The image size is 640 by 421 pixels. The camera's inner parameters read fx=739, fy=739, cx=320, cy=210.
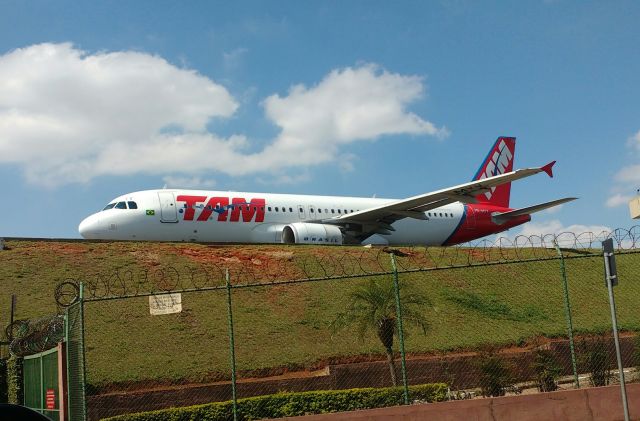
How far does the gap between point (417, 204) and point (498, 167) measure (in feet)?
44.4

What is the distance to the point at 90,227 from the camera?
32500 mm

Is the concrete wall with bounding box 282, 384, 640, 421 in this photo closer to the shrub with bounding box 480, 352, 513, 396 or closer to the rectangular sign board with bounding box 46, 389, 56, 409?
the shrub with bounding box 480, 352, 513, 396

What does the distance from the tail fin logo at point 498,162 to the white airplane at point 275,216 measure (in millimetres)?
4741

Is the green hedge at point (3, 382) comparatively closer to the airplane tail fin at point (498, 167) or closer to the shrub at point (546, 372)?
the shrub at point (546, 372)

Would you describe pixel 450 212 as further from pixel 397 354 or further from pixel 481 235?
pixel 397 354

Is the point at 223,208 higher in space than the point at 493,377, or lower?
higher

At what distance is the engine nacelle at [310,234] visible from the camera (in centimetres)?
3384

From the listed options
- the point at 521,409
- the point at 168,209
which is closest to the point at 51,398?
the point at 521,409

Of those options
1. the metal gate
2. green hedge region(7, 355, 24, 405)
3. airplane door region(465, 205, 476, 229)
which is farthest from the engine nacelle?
the metal gate

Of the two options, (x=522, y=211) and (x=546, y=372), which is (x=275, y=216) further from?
Answer: (x=546, y=372)

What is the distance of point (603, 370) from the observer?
14141 millimetres

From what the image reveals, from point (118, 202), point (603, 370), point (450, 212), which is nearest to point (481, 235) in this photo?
point (450, 212)

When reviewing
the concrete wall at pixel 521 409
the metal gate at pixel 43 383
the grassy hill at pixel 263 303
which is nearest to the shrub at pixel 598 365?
the concrete wall at pixel 521 409

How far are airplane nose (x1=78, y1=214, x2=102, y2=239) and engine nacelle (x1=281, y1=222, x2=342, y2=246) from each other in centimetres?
839
